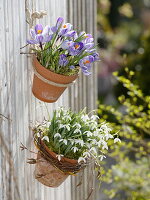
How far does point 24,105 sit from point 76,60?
14.0 inches

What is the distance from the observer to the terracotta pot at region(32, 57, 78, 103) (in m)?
2.14

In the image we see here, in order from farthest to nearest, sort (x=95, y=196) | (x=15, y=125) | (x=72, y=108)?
1. (x=95, y=196)
2. (x=72, y=108)
3. (x=15, y=125)

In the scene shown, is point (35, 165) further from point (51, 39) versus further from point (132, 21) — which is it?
point (132, 21)

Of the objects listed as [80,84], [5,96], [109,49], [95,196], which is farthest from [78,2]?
[109,49]

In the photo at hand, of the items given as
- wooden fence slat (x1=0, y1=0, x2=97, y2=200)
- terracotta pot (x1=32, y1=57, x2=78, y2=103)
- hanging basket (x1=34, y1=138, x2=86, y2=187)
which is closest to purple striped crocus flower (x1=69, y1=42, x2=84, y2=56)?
terracotta pot (x1=32, y1=57, x2=78, y2=103)

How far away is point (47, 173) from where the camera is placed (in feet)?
7.27

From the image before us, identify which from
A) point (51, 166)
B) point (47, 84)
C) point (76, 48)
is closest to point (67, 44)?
point (76, 48)

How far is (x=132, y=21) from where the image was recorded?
12133 mm

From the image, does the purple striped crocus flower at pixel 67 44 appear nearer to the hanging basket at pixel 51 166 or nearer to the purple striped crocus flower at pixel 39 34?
the purple striped crocus flower at pixel 39 34

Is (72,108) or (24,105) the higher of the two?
(24,105)

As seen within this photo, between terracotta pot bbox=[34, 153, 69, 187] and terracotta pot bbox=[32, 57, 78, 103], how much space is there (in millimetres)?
277

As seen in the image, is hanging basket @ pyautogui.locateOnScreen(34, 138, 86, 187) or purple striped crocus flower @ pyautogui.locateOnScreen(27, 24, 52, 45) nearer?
purple striped crocus flower @ pyautogui.locateOnScreen(27, 24, 52, 45)

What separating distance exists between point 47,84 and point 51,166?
0.38 metres

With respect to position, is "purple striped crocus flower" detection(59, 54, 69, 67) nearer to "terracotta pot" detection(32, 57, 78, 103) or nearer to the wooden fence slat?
"terracotta pot" detection(32, 57, 78, 103)
